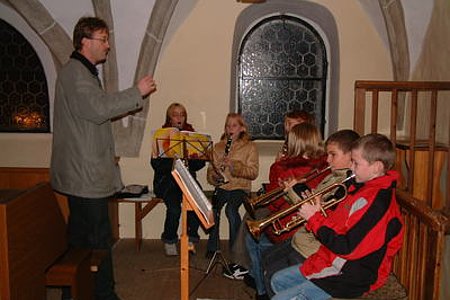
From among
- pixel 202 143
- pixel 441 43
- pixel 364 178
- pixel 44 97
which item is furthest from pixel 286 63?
pixel 364 178

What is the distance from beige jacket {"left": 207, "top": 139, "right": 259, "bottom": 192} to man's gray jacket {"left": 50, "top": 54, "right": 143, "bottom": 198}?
1676 mm

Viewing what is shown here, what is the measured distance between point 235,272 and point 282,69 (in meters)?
2.78

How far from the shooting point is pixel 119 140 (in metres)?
5.88

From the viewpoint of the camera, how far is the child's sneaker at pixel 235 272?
15.3 feet

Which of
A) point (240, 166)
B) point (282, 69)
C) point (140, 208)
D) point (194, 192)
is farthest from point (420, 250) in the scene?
point (282, 69)

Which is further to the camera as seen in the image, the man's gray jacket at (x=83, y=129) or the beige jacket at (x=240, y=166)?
the beige jacket at (x=240, y=166)

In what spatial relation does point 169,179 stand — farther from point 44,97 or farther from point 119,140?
point 44,97

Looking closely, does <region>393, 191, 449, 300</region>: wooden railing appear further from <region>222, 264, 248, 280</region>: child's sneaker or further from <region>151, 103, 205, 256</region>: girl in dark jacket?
<region>151, 103, 205, 256</region>: girl in dark jacket

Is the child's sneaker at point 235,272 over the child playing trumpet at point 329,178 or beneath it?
beneath

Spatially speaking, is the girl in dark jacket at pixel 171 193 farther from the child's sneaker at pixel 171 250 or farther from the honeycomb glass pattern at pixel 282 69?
the honeycomb glass pattern at pixel 282 69

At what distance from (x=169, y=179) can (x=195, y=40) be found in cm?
163

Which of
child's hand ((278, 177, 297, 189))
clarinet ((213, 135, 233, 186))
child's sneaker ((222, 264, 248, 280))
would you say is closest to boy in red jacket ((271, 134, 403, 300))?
child's hand ((278, 177, 297, 189))

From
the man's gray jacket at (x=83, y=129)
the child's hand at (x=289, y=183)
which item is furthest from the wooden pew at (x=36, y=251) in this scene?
the child's hand at (x=289, y=183)

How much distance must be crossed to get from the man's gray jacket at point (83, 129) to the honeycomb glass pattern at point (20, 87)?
10.5ft
